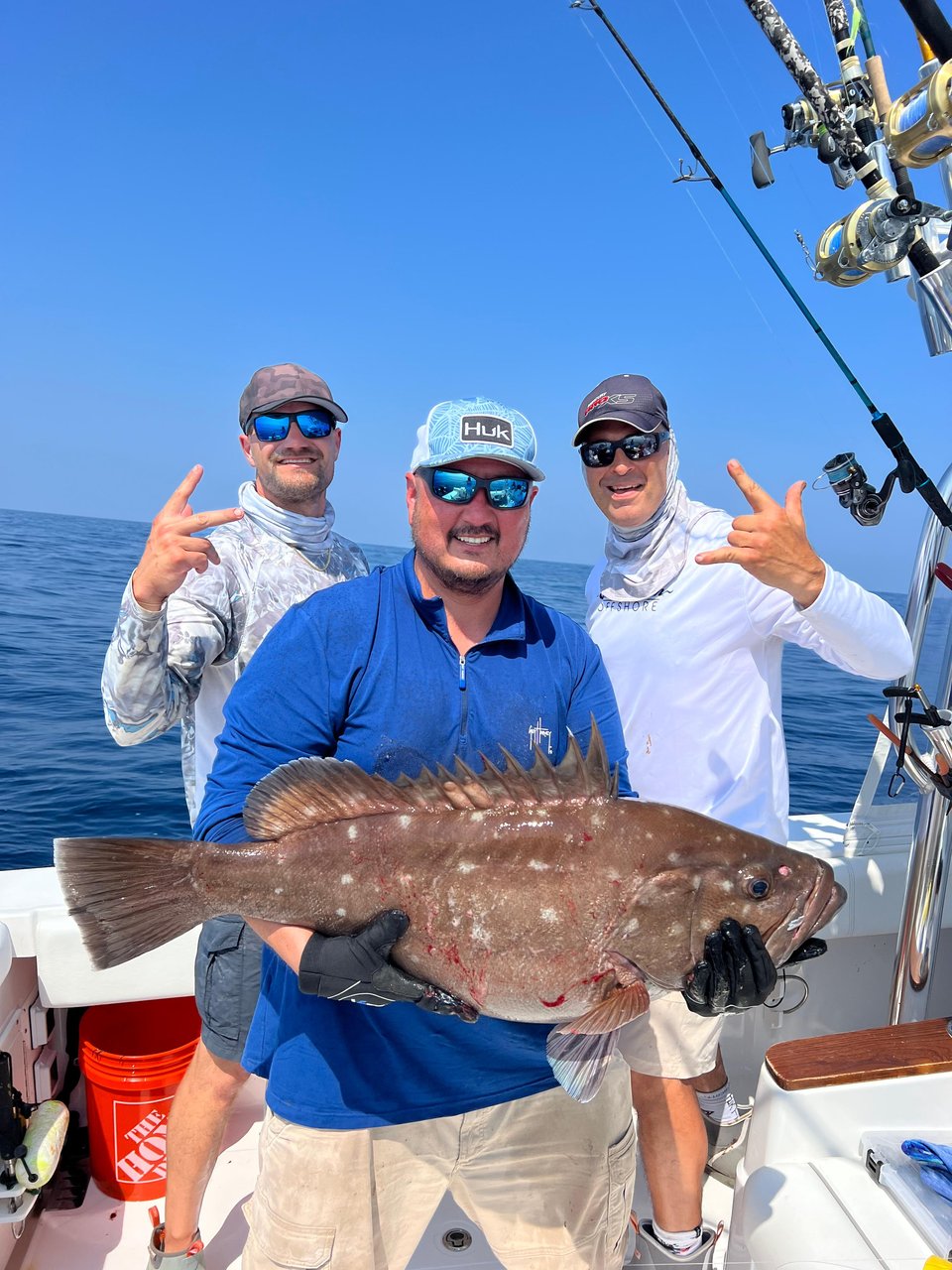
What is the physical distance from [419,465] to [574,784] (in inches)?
38.7

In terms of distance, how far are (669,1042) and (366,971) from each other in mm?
1575

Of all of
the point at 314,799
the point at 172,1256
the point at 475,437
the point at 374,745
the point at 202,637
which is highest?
the point at 475,437

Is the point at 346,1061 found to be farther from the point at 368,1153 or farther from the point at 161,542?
the point at 161,542

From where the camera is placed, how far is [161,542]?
281cm

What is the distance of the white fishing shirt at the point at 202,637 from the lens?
2949 millimetres

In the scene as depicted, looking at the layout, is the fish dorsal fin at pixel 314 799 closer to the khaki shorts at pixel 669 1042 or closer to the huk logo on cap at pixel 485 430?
the huk logo on cap at pixel 485 430

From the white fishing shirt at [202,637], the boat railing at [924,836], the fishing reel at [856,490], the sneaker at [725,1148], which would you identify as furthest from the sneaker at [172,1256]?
the fishing reel at [856,490]

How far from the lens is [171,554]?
9.13ft

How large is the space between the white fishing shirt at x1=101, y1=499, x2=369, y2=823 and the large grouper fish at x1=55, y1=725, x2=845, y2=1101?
998 millimetres

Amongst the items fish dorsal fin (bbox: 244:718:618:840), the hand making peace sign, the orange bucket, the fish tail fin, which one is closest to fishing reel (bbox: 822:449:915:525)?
the hand making peace sign

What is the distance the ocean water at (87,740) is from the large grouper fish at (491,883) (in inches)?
78.5

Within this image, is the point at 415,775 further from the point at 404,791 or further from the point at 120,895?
the point at 120,895

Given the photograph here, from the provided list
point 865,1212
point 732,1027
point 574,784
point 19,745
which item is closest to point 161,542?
point 574,784

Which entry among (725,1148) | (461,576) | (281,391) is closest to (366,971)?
(461,576)
